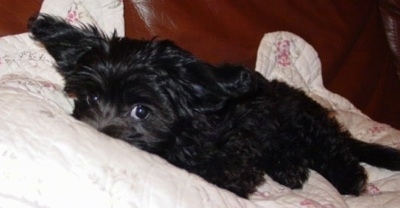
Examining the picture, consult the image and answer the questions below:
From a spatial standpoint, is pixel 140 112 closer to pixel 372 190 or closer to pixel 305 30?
pixel 372 190

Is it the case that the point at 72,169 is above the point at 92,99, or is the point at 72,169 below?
above

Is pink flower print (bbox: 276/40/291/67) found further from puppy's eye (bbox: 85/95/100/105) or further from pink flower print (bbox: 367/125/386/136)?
puppy's eye (bbox: 85/95/100/105)

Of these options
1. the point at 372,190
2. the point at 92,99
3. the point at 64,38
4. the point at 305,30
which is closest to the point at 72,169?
the point at 92,99

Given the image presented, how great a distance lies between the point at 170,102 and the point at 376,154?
931 mm

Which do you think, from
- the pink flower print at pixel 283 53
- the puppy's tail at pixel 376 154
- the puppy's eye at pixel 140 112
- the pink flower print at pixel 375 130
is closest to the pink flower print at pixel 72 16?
the puppy's eye at pixel 140 112

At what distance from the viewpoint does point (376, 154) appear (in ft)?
6.91

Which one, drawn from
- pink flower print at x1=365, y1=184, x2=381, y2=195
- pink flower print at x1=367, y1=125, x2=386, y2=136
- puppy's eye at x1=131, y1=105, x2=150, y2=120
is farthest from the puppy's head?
pink flower print at x1=367, y1=125, x2=386, y2=136

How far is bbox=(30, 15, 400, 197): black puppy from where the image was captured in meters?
1.60

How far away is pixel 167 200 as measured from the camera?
1.15 meters

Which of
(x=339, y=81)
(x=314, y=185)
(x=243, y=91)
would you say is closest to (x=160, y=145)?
(x=243, y=91)

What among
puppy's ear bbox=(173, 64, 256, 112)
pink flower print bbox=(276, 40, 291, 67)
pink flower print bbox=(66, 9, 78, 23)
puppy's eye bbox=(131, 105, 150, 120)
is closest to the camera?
puppy's ear bbox=(173, 64, 256, 112)

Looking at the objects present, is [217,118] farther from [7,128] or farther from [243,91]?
[7,128]

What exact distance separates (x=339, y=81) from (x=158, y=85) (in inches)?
48.5

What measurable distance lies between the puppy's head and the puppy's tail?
78cm
